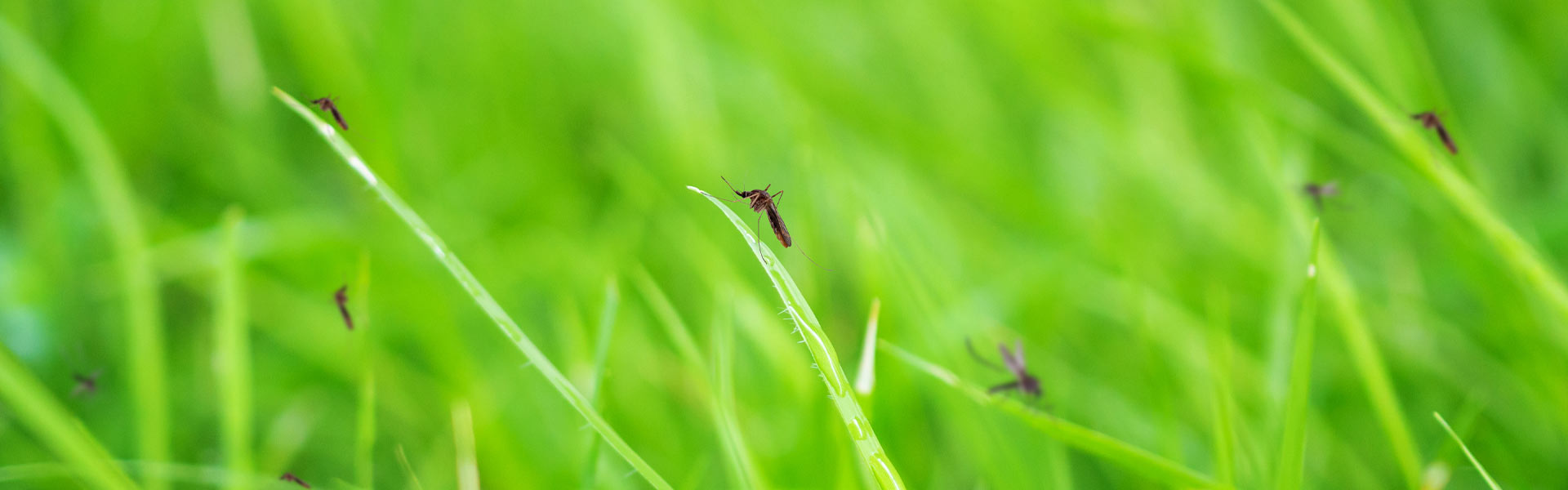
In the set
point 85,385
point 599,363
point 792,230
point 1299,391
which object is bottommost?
point 1299,391

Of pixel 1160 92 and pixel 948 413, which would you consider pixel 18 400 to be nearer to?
pixel 948 413

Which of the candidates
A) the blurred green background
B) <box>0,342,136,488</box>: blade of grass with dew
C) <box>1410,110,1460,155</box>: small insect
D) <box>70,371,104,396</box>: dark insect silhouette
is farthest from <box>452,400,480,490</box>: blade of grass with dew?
<box>1410,110,1460,155</box>: small insect

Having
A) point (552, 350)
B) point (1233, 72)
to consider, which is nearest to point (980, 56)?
point (1233, 72)

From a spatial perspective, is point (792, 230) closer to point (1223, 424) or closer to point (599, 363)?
point (599, 363)

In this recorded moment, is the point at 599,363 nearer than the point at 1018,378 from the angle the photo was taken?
Yes

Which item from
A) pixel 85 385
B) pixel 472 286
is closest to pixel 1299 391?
pixel 472 286
